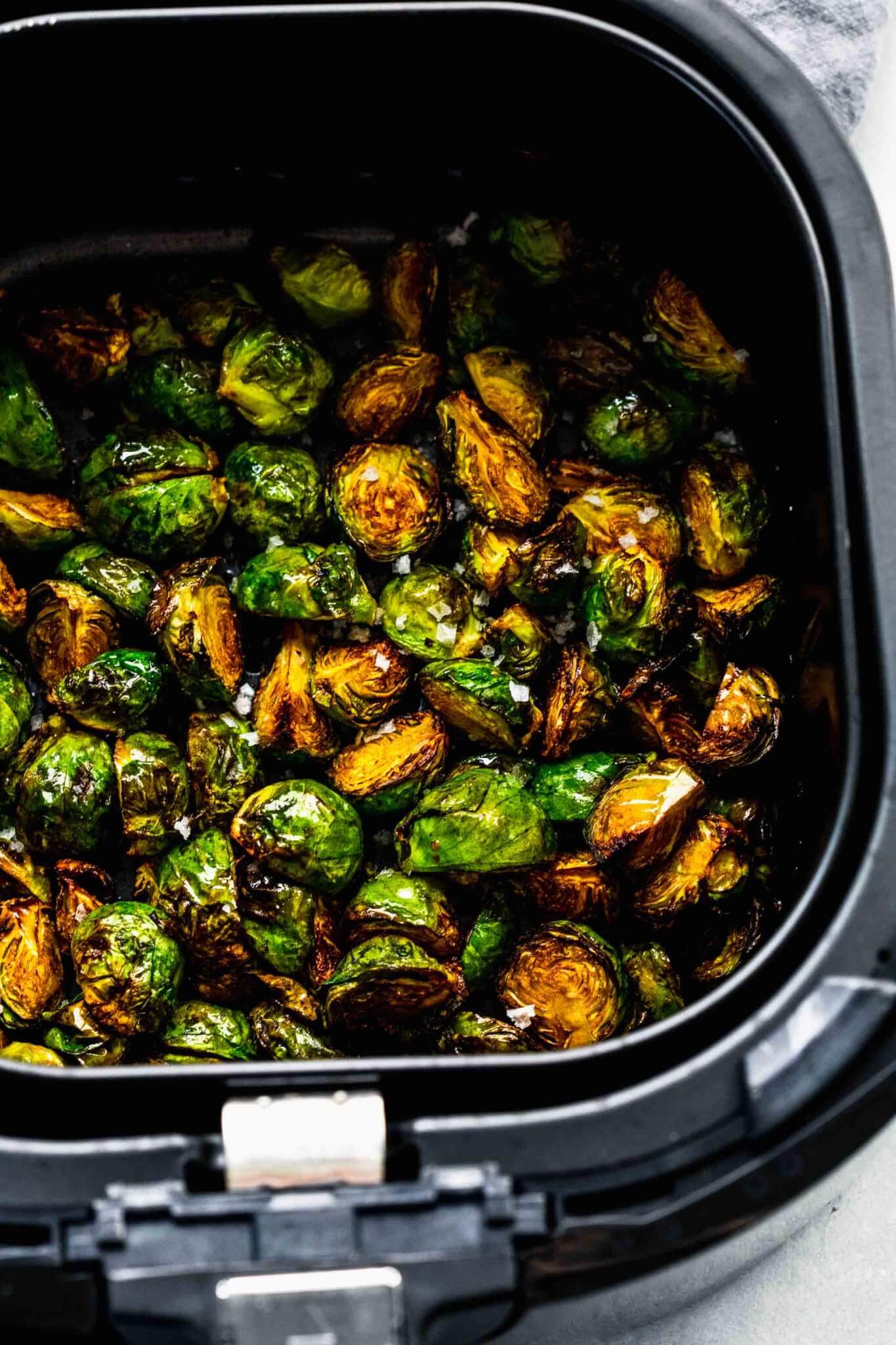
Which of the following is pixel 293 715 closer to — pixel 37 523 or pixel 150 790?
pixel 150 790

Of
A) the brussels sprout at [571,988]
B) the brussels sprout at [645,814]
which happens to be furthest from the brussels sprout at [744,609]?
the brussels sprout at [571,988]

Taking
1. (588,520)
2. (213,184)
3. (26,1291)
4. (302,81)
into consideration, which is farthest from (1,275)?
(26,1291)

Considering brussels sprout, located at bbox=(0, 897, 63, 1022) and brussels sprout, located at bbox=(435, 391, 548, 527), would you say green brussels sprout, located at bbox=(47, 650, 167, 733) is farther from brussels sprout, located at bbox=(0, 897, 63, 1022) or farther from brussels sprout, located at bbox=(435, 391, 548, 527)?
brussels sprout, located at bbox=(435, 391, 548, 527)

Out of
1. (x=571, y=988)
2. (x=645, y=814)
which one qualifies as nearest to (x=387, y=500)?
(x=645, y=814)

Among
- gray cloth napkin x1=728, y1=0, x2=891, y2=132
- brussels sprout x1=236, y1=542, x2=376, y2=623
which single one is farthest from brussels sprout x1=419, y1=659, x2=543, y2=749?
gray cloth napkin x1=728, y1=0, x2=891, y2=132

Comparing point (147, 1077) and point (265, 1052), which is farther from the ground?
point (147, 1077)

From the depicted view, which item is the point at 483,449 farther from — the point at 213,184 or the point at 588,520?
the point at 213,184
